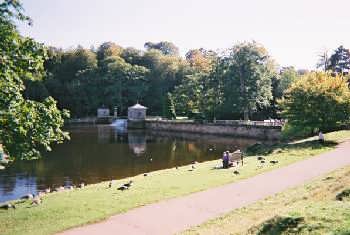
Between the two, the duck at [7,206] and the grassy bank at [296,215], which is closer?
the grassy bank at [296,215]

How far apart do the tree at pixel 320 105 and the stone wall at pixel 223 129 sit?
14.3 meters

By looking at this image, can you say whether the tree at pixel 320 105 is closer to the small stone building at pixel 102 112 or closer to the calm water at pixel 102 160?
the calm water at pixel 102 160

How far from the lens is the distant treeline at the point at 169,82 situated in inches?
2430

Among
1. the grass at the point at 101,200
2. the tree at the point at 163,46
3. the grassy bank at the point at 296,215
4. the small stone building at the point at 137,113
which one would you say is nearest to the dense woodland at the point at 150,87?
the grass at the point at 101,200

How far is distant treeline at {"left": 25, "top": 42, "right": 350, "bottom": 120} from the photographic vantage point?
6172 cm

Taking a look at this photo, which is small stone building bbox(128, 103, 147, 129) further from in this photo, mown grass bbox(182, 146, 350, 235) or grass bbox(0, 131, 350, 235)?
mown grass bbox(182, 146, 350, 235)

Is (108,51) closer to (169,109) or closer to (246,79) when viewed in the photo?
(169,109)

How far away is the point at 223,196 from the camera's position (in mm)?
16125

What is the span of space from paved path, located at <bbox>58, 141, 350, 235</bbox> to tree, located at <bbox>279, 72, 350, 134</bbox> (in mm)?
14558

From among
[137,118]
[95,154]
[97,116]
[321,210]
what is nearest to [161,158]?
[95,154]

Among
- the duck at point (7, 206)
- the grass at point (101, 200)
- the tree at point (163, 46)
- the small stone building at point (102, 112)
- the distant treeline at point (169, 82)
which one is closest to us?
the grass at point (101, 200)

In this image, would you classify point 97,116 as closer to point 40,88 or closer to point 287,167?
point 40,88

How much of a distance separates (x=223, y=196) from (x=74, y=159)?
2335 centimetres

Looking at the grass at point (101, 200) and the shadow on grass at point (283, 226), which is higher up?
the shadow on grass at point (283, 226)
